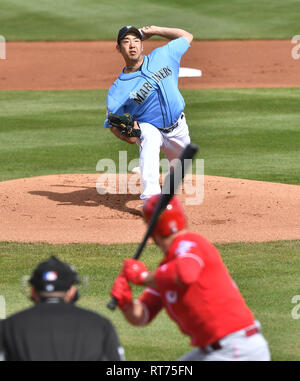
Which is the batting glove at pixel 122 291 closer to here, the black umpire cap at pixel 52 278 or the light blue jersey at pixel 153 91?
the black umpire cap at pixel 52 278

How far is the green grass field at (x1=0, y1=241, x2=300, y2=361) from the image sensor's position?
6645 mm

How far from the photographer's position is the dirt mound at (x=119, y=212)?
32.9 feet

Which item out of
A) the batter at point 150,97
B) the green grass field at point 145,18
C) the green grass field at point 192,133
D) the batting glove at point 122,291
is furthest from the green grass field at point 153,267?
the green grass field at point 145,18

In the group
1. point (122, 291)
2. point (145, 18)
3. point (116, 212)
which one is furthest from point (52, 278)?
point (145, 18)

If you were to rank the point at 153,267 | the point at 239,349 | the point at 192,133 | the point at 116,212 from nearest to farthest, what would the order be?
the point at 239,349
the point at 153,267
the point at 116,212
the point at 192,133

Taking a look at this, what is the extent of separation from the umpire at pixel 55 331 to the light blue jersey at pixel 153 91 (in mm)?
6506

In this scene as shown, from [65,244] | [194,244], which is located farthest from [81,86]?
[194,244]

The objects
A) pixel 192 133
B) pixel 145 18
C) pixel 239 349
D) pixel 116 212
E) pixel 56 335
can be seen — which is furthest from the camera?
pixel 145 18

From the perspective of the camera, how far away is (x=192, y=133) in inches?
659

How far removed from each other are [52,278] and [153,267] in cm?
444

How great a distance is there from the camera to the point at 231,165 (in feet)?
47.0

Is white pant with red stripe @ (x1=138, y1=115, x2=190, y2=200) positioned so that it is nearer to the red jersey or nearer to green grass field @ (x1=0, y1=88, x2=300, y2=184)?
green grass field @ (x1=0, y1=88, x2=300, y2=184)

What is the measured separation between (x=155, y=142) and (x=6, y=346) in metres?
6.76

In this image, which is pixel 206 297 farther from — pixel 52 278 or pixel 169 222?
pixel 52 278
